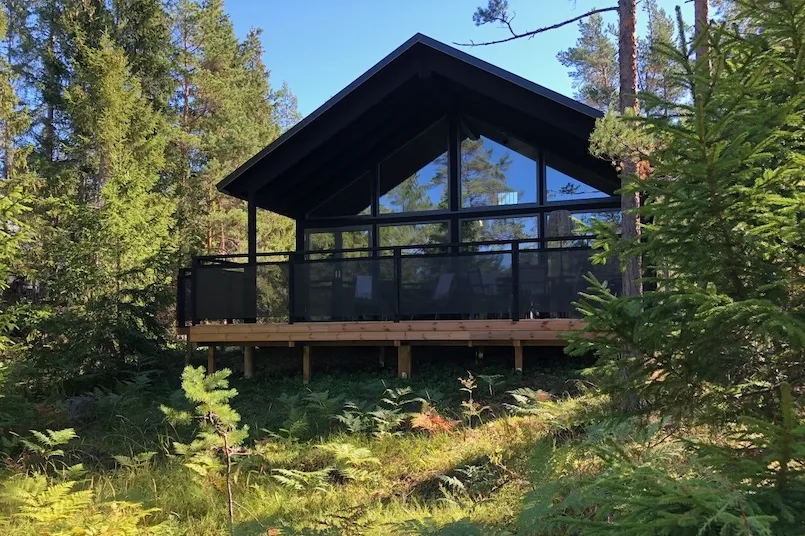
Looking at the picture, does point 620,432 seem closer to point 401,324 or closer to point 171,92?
point 401,324

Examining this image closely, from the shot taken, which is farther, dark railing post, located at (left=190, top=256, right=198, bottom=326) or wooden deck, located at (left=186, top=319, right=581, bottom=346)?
dark railing post, located at (left=190, top=256, right=198, bottom=326)

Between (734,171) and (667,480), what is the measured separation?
3.48 ft

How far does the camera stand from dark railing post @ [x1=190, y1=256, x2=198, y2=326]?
9.29 metres

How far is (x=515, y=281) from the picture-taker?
309 inches

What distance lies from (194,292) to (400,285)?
355 centimetres

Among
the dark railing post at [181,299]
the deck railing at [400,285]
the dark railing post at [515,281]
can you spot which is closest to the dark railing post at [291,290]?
the deck railing at [400,285]

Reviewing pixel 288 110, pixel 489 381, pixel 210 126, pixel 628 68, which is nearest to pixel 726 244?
pixel 628 68

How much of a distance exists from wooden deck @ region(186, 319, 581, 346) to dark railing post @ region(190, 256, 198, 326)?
0.60 feet

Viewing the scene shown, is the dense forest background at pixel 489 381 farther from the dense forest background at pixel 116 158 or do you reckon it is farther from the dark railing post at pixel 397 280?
the dark railing post at pixel 397 280

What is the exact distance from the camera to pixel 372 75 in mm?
9398

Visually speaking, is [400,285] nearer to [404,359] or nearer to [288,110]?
[404,359]

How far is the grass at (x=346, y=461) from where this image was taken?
3.89m

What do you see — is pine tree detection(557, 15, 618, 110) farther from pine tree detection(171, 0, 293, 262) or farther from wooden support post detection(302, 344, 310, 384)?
wooden support post detection(302, 344, 310, 384)

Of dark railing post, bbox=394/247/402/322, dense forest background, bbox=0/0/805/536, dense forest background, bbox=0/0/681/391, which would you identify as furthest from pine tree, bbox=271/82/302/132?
dark railing post, bbox=394/247/402/322
